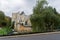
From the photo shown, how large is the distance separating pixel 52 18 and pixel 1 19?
27883mm

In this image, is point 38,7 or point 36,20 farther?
point 38,7

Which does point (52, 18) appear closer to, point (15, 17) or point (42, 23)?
point (42, 23)

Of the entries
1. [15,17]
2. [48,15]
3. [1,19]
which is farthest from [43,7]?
[15,17]

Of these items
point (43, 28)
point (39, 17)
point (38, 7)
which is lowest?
point (43, 28)

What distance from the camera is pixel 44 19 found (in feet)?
81.5

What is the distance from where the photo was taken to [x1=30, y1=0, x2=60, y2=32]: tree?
2422cm

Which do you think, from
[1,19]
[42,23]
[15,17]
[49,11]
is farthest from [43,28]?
[15,17]

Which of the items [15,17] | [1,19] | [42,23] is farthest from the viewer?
[15,17]

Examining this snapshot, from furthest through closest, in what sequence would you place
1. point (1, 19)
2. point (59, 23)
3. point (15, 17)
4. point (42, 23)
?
point (15, 17) → point (1, 19) → point (59, 23) → point (42, 23)

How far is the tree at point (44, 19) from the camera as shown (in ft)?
79.5

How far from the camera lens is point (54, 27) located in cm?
2534

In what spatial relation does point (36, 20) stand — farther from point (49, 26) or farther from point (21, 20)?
point (21, 20)

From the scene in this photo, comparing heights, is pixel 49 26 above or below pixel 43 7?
below

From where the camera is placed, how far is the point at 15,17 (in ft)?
185
